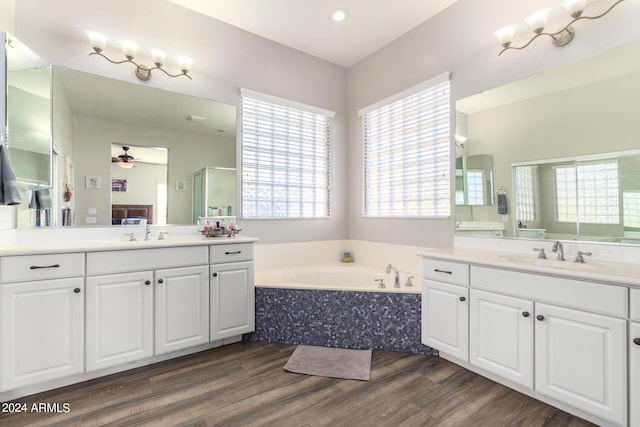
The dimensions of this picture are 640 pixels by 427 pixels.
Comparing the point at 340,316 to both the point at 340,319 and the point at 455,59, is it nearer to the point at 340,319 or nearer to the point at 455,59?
the point at 340,319

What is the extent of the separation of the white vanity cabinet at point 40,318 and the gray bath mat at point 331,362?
1.37 m

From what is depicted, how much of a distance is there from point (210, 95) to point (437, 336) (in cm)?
289

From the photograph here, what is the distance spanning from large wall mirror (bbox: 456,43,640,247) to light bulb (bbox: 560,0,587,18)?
31cm

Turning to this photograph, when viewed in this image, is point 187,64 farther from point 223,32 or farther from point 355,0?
point 355,0

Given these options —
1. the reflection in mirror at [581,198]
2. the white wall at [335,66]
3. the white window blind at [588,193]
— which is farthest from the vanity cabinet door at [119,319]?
the white window blind at [588,193]

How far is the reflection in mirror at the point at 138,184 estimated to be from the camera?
2533 millimetres

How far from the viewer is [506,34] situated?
7.51 feet

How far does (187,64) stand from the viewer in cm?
272

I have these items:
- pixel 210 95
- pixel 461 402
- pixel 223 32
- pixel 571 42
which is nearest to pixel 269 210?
pixel 210 95

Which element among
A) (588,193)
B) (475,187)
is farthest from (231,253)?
(588,193)

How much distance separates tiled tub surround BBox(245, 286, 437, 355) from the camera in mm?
2445

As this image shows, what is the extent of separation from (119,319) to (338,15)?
3094 millimetres

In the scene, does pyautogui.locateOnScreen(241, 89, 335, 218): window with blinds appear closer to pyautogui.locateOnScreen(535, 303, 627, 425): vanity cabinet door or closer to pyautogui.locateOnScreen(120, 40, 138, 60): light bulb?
pyautogui.locateOnScreen(120, 40, 138, 60): light bulb

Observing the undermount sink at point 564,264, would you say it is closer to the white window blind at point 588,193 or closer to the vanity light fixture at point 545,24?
the white window blind at point 588,193
